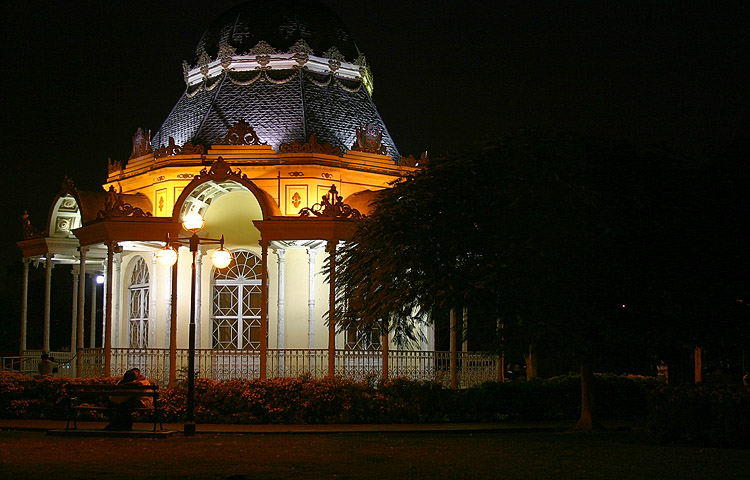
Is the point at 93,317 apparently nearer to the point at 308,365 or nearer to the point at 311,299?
the point at 311,299

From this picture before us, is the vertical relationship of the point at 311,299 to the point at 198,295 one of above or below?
below

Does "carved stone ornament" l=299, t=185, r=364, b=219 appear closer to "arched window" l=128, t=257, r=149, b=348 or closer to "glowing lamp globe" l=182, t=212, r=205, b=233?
"glowing lamp globe" l=182, t=212, r=205, b=233

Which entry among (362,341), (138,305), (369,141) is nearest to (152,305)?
(138,305)

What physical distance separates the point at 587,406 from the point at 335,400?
18.0 ft

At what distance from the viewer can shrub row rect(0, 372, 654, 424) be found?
2261 cm

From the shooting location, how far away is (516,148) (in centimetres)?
2123

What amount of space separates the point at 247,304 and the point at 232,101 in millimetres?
6263

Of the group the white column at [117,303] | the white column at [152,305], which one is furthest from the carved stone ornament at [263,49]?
the white column at [117,303]

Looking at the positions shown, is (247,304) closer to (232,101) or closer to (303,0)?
(232,101)

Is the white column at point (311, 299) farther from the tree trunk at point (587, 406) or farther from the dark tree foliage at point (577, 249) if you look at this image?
the tree trunk at point (587, 406)

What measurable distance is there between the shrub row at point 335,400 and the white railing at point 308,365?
2879mm

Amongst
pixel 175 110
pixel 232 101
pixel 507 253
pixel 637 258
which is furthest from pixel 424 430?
pixel 175 110

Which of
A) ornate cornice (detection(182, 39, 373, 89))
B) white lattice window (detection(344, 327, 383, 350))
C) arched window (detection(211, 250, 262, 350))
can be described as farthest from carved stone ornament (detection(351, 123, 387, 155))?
white lattice window (detection(344, 327, 383, 350))

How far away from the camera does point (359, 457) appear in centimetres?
1588
